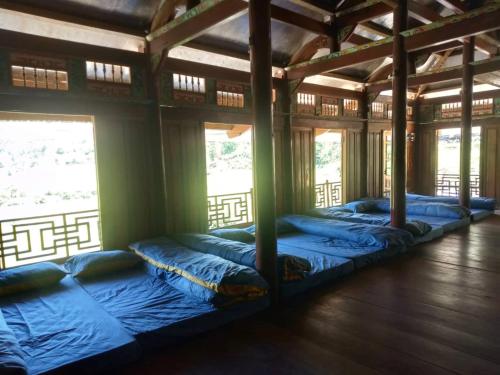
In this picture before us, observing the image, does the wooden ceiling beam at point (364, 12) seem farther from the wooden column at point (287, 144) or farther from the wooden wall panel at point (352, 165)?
the wooden wall panel at point (352, 165)

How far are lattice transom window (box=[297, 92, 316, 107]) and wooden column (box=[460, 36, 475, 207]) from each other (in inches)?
114

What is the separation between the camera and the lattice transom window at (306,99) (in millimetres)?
7317

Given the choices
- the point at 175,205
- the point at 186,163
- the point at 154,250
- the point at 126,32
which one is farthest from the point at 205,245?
the point at 126,32

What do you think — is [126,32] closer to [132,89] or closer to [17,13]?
[132,89]

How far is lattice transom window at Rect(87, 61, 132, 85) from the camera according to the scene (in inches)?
180

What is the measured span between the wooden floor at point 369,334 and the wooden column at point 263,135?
59cm

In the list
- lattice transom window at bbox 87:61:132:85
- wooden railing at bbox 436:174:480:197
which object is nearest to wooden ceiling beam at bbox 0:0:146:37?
lattice transom window at bbox 87:61:132:85

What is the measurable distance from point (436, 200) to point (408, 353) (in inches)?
265

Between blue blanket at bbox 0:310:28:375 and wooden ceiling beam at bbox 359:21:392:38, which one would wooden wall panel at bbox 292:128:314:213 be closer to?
wooden ceiling beam at bbox 359:21:392:38

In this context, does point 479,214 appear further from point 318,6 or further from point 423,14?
point 318,6

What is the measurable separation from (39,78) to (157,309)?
10.2ft

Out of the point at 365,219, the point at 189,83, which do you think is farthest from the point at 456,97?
the point at 189,83

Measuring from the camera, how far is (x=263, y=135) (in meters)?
3.43

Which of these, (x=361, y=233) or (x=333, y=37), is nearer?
(x=361, y=233)
